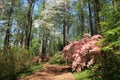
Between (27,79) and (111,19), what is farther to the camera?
(27,79)

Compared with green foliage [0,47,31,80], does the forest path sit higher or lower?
lower

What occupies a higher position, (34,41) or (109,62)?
(109,62)

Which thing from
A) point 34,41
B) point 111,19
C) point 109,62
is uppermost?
point 111,19

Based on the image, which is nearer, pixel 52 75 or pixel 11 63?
pixel 11 63

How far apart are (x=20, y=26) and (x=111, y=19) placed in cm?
2259

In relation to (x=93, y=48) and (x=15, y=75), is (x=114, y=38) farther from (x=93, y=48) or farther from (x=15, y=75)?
(x=15, y=75)

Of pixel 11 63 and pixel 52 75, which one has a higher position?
pixel 11 63

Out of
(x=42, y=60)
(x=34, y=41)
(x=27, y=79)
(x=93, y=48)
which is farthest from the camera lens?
(x=34, y=41)

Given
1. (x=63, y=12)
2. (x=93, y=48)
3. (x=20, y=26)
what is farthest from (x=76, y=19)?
(x=93, y=48)

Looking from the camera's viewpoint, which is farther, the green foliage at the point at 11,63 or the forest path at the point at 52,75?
the green foliage at the point at 11,63

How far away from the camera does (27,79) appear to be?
529 inches

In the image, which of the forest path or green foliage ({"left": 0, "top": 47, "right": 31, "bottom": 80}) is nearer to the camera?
the forest path

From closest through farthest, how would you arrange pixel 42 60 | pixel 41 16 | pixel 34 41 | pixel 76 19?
pixel 42 60 < pixel 41 16 < pixel 76 19 < pixel 34 41

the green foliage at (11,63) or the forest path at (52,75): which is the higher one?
the green foliage at (11,63)
